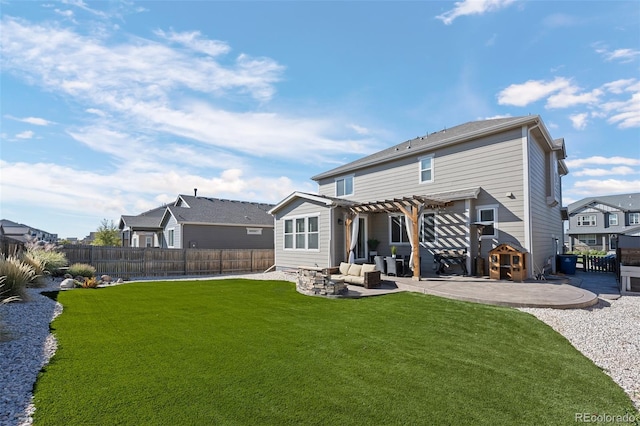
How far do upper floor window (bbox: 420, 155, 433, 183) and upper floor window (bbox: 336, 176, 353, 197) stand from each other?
167 inches

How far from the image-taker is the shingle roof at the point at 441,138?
448 inches

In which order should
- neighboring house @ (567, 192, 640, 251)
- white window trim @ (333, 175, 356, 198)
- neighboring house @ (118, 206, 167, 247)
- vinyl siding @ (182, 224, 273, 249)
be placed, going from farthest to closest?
neighboring house @ (567, 192, 640, 251) → neighboring house @ (118, 206, 167, 247) → vinyl siding @ (182, 224, 273, 249) → white window trim @ (333, 175, 356, 198)

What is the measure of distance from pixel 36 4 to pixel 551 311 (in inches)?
530

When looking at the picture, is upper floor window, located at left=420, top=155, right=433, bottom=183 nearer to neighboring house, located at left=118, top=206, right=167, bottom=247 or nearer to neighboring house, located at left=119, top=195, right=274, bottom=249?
neighboring house, located at left=119, top=195, right=274, bottom=249

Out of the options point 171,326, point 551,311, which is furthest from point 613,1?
point 171,326

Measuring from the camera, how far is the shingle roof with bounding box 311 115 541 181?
A: 1137cm

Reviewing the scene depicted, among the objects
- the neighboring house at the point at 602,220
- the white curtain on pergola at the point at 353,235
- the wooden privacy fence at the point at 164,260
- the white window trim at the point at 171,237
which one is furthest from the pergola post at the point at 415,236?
the neighboring house at the point at 602,220

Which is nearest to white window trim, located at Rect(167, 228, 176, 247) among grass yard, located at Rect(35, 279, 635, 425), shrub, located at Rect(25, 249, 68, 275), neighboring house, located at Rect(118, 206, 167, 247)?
neighboring house, located at Rect(118, 206, 167, 247)

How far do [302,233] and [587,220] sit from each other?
37.9 meters

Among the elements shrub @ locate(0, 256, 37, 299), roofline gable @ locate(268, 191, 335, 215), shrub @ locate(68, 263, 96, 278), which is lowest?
shrub @ locate(68, 263, 96, 278)

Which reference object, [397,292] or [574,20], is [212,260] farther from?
[574,20]

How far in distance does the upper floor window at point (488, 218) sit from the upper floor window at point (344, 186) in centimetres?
690

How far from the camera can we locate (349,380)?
146 inches

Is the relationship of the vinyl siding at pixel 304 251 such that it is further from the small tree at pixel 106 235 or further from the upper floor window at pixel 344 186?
the small tree at pixel 106 235
